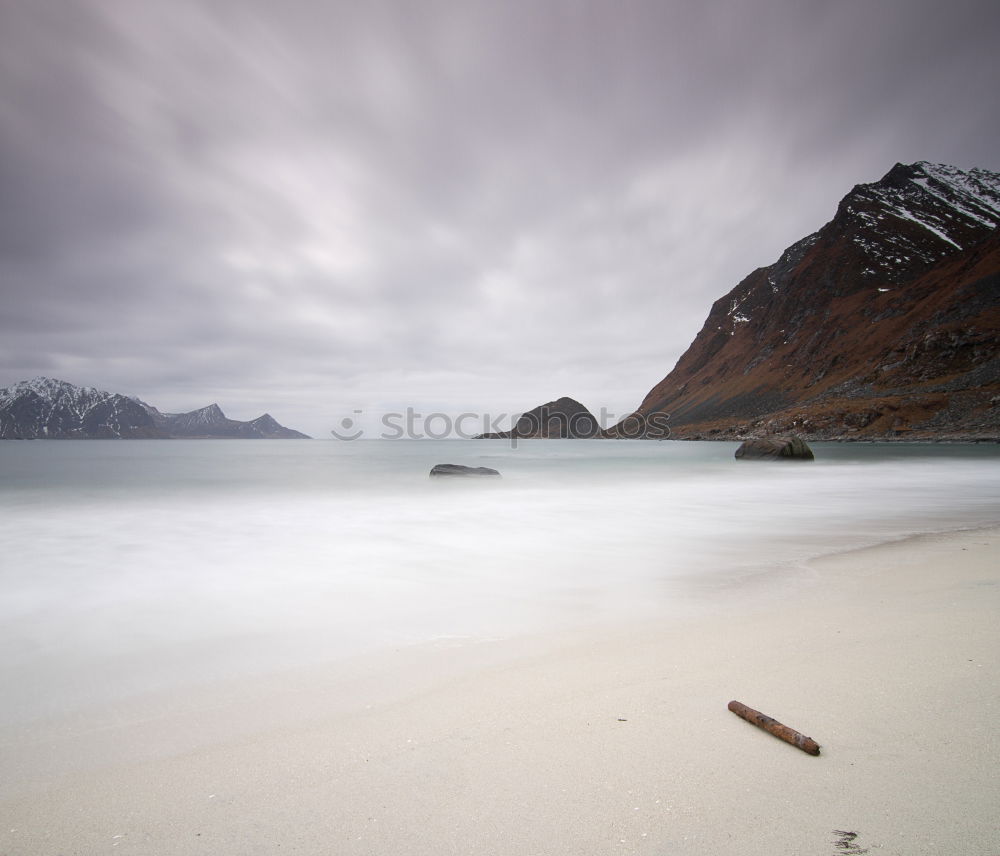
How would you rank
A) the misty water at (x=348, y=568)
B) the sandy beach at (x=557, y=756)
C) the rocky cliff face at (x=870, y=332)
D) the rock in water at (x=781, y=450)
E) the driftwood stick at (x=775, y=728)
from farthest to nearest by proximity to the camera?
1. the rocky cliff face at (x=870, y=332)
2. the rock in water at (x=781, y=450)
3. the misty water at (x=348, y=568)
4. the driftwood stick at (x=775, y=728)
5. the sandy beach at (x=557, y=756)

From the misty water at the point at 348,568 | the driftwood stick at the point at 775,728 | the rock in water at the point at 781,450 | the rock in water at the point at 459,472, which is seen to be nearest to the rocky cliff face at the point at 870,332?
the rock in water at the point at 781,450

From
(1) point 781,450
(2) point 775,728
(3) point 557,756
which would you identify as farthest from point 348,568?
(1) point 781,450

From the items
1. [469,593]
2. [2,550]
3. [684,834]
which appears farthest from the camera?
[2,550]

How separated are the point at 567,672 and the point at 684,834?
1584mm

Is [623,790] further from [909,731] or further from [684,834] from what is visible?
[909,731]

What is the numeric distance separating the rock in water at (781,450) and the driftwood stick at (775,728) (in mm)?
36649

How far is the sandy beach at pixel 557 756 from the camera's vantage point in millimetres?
1854

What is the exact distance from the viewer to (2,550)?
28.5 ft

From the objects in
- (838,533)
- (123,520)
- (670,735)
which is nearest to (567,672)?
(670,735)

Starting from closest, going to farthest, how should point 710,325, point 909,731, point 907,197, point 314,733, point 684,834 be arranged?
point 684,834 < point 909,731 < point 314,733 < point 907,197 < point 710,325

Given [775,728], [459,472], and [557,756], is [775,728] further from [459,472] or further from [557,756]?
[459,472]

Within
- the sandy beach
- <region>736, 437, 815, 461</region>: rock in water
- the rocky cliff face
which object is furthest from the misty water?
the rocky cliff face

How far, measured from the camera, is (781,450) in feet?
114

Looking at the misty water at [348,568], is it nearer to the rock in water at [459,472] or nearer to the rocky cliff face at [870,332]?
the rock in water at [459,472]
